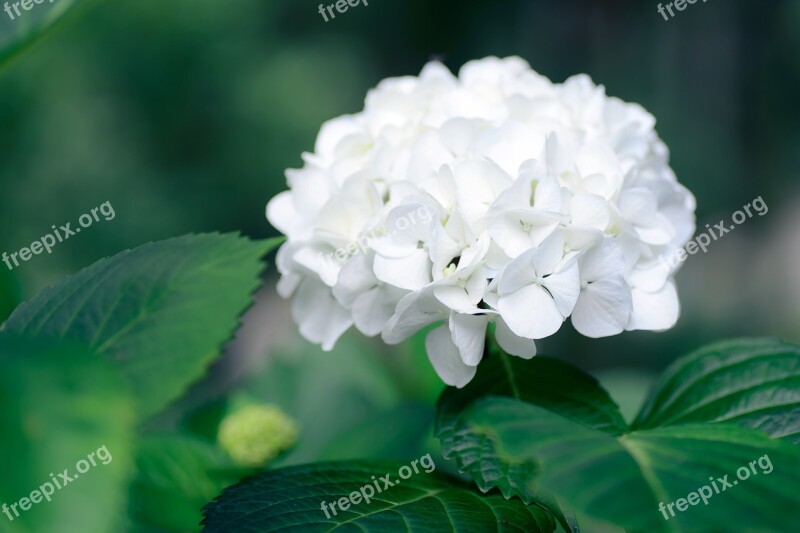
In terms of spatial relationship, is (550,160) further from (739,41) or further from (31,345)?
(739,41)

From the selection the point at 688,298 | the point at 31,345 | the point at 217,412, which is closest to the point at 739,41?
the point at 688,298

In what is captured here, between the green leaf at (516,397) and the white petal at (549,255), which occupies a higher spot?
the white petal at (549,255)

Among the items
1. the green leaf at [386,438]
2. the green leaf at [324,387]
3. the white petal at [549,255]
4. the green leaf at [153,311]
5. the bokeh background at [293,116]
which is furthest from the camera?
the bokeh background at [293,116]

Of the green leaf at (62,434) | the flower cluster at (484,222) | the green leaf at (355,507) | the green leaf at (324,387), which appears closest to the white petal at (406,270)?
the flower cluster at (484,222)

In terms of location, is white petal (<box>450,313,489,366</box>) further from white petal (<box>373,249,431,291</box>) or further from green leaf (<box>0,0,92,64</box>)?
green leaf (<box>0,0,92,64</box>)

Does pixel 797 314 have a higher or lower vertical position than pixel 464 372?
lower

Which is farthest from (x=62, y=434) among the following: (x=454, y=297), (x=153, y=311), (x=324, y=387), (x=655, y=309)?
(x=324, y=387)

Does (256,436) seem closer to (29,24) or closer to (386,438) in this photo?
(386,438)

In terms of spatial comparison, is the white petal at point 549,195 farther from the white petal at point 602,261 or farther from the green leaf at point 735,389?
the green leaf at point 735,389
